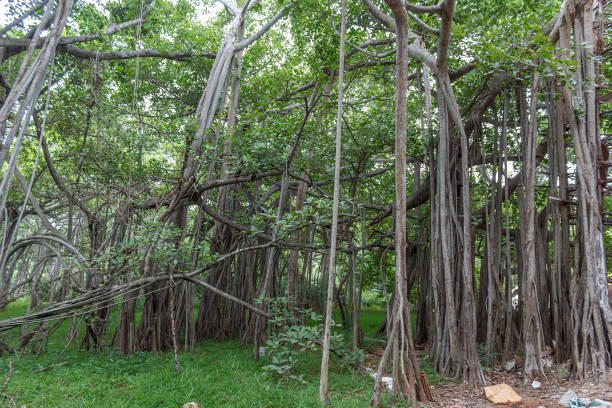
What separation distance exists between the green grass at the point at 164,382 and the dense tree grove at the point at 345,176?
0.35 meters

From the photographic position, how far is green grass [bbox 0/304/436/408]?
3363 mm

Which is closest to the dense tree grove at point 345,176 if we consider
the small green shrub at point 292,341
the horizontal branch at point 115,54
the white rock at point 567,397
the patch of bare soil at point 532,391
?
the horizontal branch at point 115,54

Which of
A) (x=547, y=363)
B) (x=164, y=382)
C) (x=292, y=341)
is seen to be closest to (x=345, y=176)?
(x=292, y=341)

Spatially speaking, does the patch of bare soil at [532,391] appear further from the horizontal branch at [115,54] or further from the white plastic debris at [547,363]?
the horizontal branch at [115,54]

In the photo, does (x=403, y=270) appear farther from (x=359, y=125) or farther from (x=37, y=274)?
(x=37, y=274)

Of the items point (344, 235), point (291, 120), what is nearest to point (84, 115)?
point (291, 120)

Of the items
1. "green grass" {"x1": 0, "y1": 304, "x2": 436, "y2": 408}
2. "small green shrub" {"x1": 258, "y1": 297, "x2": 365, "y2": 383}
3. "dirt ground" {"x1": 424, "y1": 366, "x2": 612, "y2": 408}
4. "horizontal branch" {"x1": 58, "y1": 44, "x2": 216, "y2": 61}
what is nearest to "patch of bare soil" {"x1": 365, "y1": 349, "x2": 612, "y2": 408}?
"dirt ground" {"x1": 424, "y1": 366, "x2": 612, "y2": 408}

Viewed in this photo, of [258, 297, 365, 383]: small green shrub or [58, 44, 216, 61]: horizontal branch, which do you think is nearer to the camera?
[258, 297, 365, 383]: small green shrub

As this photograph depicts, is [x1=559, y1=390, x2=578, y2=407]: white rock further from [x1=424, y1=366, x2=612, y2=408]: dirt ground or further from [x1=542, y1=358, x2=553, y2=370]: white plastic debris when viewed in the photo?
[x1=542, y1=358, x2=553, y2=370]: white plastic debris

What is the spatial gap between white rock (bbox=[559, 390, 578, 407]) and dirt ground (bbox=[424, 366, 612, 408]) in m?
0.05

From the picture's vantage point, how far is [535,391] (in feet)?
A: 12.6

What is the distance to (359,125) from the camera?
224 inches

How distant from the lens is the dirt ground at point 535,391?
136 inches

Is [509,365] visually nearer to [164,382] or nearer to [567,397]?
Answer: [567,397]
